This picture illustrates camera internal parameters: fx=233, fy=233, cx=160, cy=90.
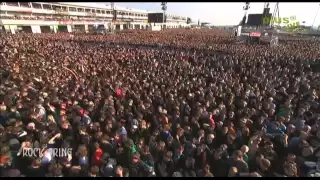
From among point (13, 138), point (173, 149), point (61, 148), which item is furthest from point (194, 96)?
point (13, 138)

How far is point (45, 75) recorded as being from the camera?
38.0ft

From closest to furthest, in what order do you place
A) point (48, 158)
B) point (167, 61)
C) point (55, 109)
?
point (48, 158)
point (55, 109)
point (167, 61)

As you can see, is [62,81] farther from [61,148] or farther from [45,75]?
[61,148]

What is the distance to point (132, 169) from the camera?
4.96 meters

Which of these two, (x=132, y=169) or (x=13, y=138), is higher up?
(x=13, y=138)

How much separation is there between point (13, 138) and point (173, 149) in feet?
12.3

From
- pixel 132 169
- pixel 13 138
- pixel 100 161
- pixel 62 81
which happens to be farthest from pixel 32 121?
pixel 62 81

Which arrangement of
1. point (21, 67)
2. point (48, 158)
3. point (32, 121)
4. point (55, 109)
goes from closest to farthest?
point (48, 158) < point (32, 121) < point (55, 109) < point (21, 67)

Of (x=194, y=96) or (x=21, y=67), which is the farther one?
(x=21, y=67)

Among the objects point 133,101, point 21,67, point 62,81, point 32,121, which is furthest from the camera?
point 21,67

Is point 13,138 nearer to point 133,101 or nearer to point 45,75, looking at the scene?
point 133,101

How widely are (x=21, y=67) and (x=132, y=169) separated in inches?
455

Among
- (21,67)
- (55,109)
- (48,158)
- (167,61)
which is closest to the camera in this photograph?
(48,158)

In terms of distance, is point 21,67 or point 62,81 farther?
point 21,67
